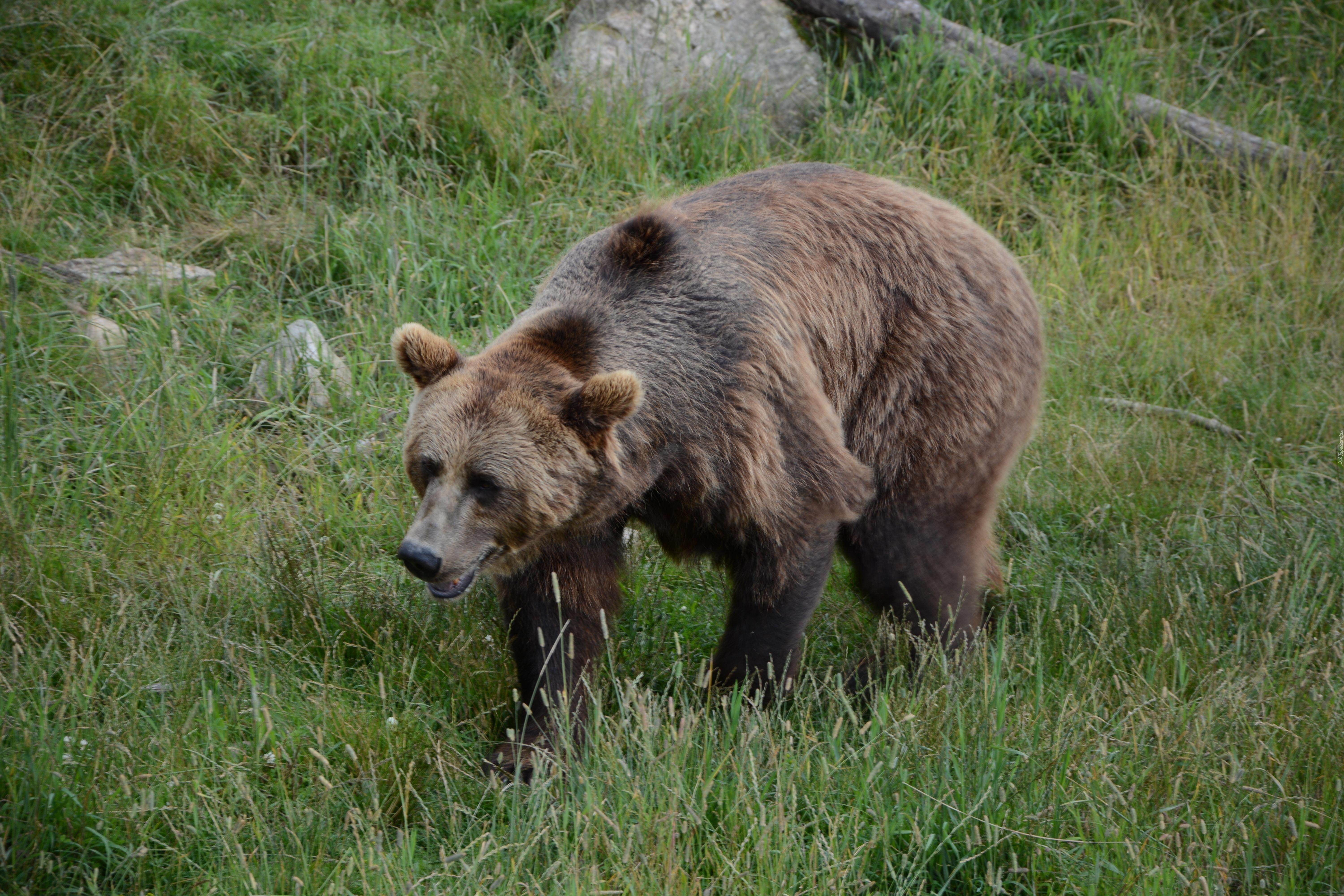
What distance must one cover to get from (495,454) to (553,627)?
26.8 inches

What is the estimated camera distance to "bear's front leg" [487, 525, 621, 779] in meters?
3.48

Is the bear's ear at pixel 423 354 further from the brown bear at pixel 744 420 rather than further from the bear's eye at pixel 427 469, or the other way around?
the bear's eye at pixel 427 469

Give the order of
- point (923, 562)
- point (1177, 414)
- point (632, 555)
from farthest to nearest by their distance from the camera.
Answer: point (1177, 414)
point (632, 555)
point (923, 562)

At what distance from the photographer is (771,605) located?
142 inches

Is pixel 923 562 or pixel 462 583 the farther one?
pixel 923 562

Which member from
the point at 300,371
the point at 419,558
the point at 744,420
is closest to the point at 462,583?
the point at 419,558

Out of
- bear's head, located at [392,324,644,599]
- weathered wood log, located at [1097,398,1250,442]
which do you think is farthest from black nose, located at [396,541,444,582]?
weathered wood log, located at [1097,398,1250,442]

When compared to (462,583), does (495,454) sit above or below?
above

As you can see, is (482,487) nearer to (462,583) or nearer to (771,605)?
(462,583)

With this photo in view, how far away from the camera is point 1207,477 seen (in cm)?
506

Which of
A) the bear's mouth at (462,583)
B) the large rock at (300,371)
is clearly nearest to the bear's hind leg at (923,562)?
the bear's mouth at (462,583)

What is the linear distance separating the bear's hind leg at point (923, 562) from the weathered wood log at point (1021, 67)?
419cm

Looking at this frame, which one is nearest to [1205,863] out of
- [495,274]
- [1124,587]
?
[1124,587]

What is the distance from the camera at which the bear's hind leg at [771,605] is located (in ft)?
11.7
